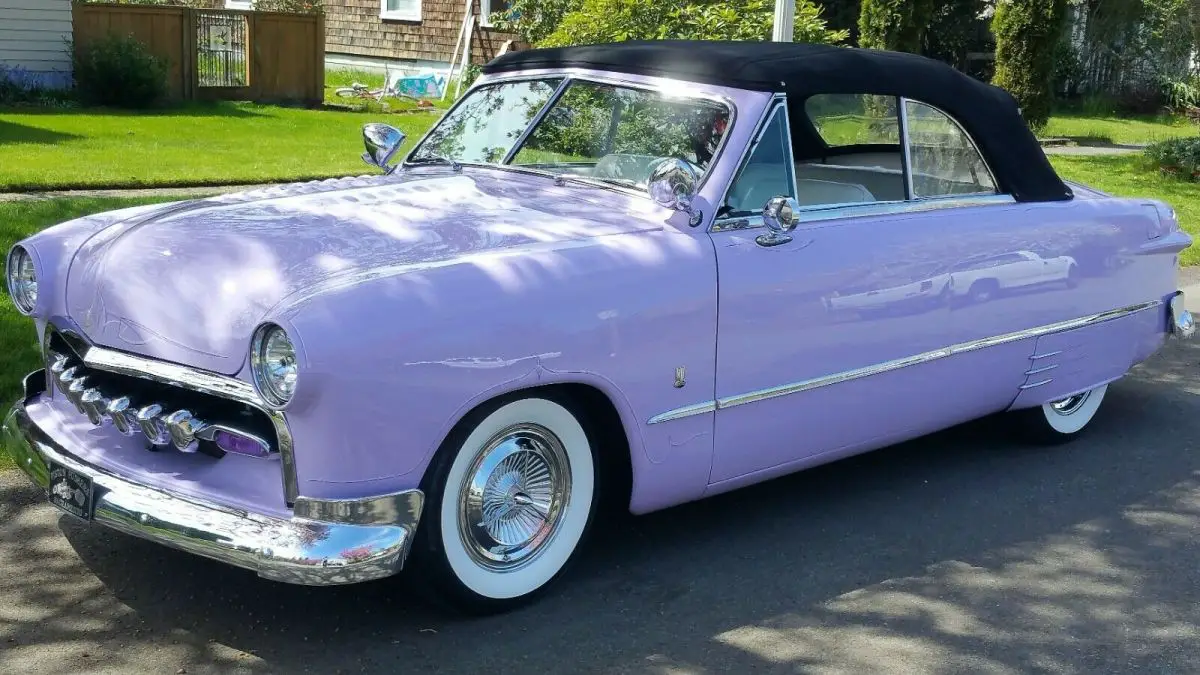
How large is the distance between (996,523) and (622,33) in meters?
6.50

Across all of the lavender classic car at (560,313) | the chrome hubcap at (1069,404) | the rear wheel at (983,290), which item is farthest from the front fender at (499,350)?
the chrome hubcap at (1069,404)

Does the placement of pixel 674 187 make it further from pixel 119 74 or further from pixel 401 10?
pixel 401 10

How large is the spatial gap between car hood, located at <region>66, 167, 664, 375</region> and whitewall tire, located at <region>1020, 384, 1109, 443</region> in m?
2.31

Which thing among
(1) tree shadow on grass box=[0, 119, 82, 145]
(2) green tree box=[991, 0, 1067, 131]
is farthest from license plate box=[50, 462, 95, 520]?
(2) green tree box=[991, 0, 1067, 131]

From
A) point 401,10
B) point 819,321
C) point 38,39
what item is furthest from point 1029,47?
point 819,321

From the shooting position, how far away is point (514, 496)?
147 inches

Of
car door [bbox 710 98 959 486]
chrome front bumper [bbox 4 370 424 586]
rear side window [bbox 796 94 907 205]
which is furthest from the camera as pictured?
rear side window [bbox 796 94 907 205]

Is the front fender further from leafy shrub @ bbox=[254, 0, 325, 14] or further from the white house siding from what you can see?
leafy shrub @ bbox=[254, 0, 325, 14]

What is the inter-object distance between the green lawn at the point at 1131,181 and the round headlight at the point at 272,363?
10.4 metres

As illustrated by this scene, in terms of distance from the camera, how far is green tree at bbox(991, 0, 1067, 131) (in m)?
18.0

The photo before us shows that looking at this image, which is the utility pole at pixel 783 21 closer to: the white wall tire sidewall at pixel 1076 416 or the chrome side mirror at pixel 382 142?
the white wall tire sidewall at pixel 1076 416

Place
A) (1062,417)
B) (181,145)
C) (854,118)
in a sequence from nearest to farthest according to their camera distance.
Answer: (854,118) < (1062,417) < (181,145)

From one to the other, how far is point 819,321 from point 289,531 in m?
1.91

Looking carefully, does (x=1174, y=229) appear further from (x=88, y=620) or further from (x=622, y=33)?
(x=622, y=33)
